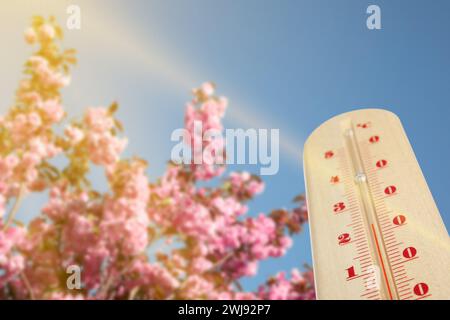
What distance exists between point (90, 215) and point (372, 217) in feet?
9.31

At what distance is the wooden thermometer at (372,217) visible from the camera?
1.39m

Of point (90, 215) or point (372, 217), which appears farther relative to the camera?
point (90, 215)

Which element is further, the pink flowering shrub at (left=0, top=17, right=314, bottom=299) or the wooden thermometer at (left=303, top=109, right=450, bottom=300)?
the pink flowering shrub at (left=0, top=17, right=314, bottom=299)

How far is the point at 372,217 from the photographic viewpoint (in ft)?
5.27

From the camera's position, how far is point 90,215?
3805 millimetres

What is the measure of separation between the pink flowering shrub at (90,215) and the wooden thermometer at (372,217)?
2.26 m

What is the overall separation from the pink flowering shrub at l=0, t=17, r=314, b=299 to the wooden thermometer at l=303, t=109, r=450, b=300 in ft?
7.40

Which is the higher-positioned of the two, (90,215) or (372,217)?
(90,215)

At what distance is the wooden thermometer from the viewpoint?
1395mm
